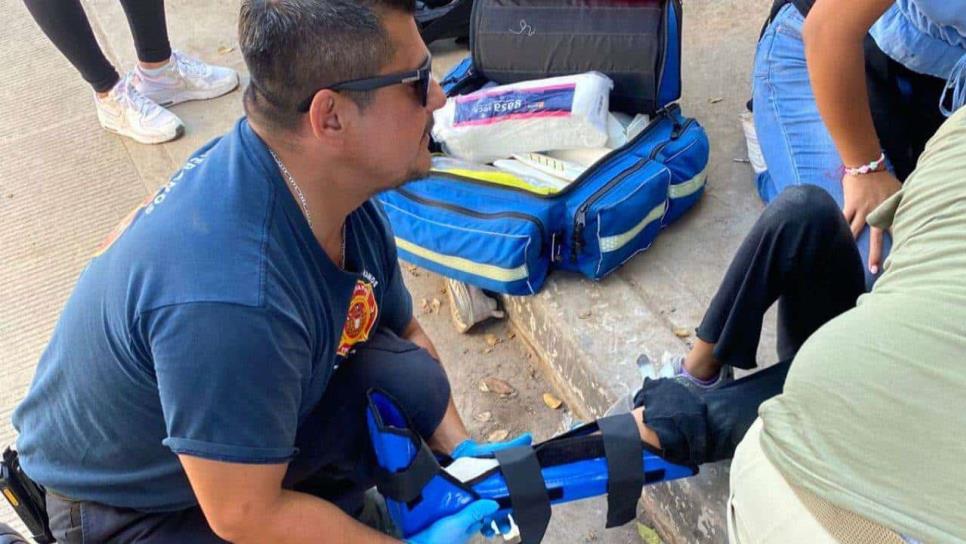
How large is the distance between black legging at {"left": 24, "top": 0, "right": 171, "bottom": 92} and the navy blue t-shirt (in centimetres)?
219

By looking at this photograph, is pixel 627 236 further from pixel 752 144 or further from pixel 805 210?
pixel 805 210

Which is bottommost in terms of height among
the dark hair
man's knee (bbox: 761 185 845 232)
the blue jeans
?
the blue jeans

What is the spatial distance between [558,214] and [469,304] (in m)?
0.42

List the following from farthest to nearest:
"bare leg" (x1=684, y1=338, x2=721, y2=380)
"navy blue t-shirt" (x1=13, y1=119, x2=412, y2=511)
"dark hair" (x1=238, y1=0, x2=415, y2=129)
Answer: "bare leg" (x1=684, y1=338, x2=721, y2=380) → "dark hair" (x1=238, y1=0, x2=415, y2=129) → "navy blue t-shirt" (x1=13, y1=119, x2=412, y2=511)

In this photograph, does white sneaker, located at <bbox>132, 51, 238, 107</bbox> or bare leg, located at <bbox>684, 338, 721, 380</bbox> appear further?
white sneaker, located at <bbox>132, 51, 238, 107</bbox>

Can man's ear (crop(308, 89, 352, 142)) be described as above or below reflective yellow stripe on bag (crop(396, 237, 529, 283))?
above

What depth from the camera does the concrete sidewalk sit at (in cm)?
233

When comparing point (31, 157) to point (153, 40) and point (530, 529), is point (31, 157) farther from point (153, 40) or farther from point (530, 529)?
point (530, 529)

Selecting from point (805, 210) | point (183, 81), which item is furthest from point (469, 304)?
point (183, 81)

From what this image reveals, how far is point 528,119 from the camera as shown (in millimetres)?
2711

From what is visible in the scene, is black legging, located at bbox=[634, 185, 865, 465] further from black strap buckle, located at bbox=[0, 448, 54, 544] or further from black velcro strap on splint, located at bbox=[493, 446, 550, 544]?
black strap buckle, located at bbox=[0, 448, 54, 544]

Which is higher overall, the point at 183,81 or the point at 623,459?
the point at 623,459

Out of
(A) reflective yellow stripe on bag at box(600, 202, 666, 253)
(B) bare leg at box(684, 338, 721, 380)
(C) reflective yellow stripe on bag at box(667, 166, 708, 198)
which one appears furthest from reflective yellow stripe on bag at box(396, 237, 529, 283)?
(B) bare leg at box(684, 338, 721, 380)

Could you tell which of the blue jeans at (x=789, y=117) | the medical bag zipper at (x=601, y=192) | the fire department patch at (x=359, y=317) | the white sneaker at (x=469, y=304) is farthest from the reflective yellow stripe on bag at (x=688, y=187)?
the fire department patch at (x=359, y=317)
